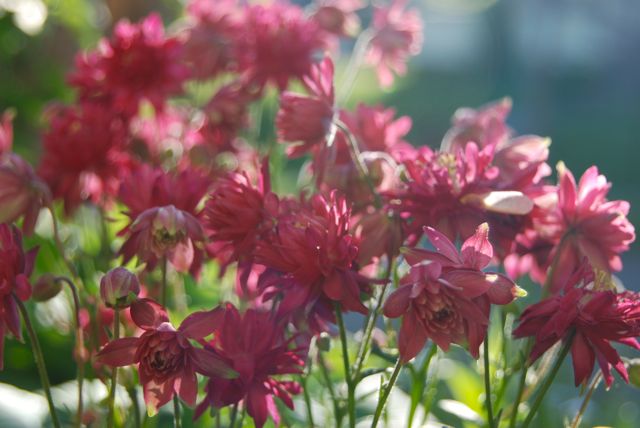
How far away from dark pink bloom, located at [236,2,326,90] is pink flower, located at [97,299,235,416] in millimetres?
555

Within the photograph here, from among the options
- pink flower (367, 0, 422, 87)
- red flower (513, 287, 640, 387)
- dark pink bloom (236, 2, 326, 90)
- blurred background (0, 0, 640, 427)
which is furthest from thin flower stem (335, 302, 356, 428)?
blurred background (0, 0, 640, 427)

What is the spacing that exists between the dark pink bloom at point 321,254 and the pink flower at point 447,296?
0.06 metres

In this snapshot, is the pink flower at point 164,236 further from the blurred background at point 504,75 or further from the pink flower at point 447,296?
the blurred background at point 504,75

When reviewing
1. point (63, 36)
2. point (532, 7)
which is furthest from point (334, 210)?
point (532, 7)

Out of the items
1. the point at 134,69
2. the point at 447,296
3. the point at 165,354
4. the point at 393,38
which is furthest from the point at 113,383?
the point at 393,38

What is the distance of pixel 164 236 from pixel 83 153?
0.38 m

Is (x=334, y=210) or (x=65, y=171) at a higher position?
(x=65, y=171)

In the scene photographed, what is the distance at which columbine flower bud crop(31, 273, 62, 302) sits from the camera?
0.86 m

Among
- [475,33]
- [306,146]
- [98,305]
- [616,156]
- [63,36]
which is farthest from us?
[475,33]

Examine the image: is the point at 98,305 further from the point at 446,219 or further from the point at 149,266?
the point at 446,219

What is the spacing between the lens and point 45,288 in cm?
86

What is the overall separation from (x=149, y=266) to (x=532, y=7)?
32.3 ft

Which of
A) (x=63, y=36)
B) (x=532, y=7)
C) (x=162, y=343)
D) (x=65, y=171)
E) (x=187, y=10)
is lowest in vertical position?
(x=162, y=343)

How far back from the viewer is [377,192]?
918 millimetres
